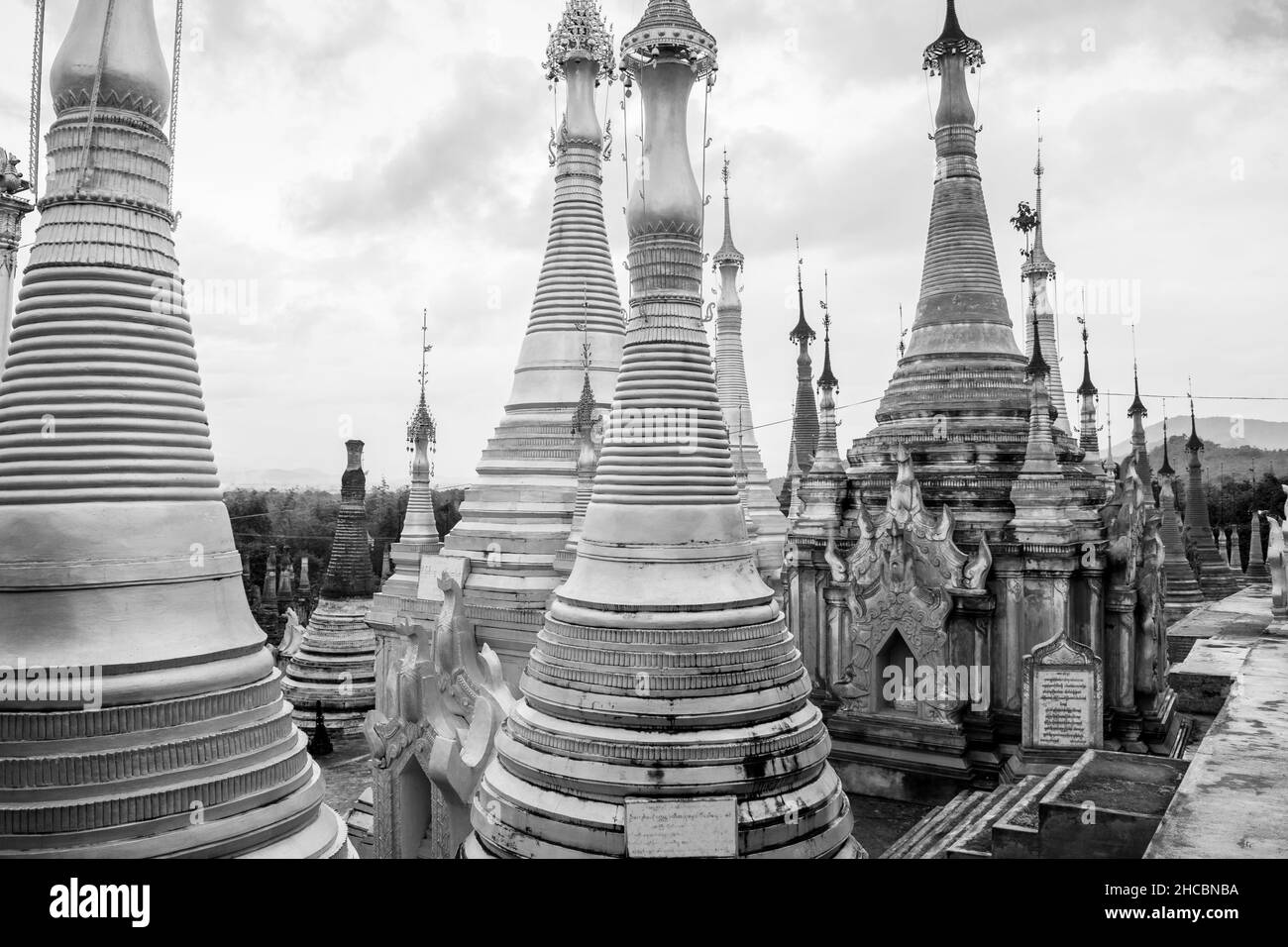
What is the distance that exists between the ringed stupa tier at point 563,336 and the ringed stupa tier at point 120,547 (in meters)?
9.43

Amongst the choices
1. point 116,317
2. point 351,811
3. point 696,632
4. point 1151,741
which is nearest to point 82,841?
point 116,317

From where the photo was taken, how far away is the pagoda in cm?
1947

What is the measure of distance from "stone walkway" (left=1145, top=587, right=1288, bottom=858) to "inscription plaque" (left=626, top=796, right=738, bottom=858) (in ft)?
12.0

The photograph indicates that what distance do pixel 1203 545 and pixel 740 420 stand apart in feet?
94.5

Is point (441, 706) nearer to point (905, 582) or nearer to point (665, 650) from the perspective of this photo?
point (665, 650)

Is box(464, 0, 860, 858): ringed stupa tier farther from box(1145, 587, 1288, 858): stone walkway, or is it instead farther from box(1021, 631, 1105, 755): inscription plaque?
box(1021, 631, 1105, 755): inscription plaque

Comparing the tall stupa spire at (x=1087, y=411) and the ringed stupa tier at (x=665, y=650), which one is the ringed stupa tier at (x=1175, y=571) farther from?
the ringed stupa tier at (x=665, y=650)

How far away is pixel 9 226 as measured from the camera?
12375mm

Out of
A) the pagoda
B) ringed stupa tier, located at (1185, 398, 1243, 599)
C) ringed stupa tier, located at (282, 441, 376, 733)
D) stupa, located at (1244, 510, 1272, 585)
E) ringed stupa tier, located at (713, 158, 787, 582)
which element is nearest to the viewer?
the pagoda

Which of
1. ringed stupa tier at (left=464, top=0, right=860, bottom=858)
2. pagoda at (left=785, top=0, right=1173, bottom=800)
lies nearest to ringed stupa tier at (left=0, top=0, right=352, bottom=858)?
ringed stupa tier at (left=464, top=0, right=860, bottom=858)

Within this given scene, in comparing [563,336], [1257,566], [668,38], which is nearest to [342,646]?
[563,336]

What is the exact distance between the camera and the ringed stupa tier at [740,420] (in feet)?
81.9
